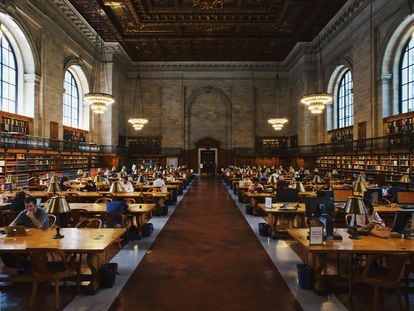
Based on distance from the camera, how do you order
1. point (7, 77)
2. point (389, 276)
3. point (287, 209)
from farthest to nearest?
point (7, 77), point (287, 209), point (389, 276)

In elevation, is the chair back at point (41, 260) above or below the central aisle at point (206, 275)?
above

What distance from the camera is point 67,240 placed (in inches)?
163

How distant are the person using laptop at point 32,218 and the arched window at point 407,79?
14.7 m

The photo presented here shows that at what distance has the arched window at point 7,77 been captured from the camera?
45.0 feet

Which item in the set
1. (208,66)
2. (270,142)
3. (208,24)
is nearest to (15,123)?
(208,24)

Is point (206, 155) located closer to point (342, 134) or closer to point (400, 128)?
point (342, 134)

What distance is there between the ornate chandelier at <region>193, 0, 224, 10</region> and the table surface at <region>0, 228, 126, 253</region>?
15.1 m

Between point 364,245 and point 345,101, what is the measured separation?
18.7 meters

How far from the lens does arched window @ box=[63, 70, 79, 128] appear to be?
64.3ft

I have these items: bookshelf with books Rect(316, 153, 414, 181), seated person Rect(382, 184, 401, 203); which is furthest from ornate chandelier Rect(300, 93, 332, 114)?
seated person Rect(382, 184, 401, 203)

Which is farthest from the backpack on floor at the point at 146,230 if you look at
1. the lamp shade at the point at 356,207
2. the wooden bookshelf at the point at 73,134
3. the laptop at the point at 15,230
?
the wooden bookshelf at the point at 73,134

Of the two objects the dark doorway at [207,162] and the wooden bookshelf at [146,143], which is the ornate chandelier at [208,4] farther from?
the dark doorway at [207,162]

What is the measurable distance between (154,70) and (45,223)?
25.8 m

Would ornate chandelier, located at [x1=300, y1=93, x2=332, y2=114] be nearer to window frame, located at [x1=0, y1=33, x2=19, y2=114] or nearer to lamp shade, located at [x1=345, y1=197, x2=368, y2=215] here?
lamp shade, located at [x1=345, y1=197, x2=368, y2=215]
